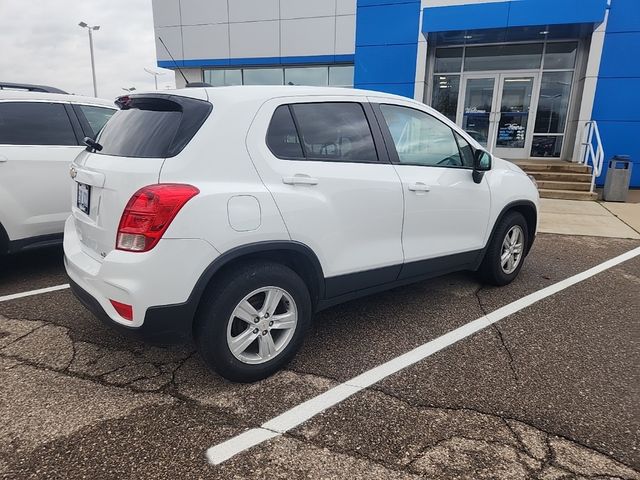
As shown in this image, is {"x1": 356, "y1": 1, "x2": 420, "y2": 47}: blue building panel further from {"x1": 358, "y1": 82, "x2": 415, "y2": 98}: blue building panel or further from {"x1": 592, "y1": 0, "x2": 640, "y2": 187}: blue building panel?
{"x1": 592, "y1": 0, "x2": 640, "y2": 187}: blue building panel

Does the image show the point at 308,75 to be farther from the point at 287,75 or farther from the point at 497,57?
the point at 497,57

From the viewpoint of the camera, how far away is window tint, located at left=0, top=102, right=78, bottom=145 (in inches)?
173

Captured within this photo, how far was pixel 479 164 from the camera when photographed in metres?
3.92

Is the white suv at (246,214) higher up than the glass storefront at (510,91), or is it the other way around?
the glass storefront at (510,91)

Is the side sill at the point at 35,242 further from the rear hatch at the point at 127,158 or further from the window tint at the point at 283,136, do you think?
the window tint at the point at 283,136

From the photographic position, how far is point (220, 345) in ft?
8.52

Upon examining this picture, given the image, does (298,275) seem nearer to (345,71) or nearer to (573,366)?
(573,366)

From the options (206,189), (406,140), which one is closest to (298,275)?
(206,189)

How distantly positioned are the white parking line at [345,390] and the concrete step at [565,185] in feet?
24.6

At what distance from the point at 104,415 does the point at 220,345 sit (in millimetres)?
724

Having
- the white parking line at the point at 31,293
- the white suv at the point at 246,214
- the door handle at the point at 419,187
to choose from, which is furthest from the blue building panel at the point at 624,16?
the white parking line at the point at 31,293

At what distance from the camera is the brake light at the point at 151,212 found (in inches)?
92.5

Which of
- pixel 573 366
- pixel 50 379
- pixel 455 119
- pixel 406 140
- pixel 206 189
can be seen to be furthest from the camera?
pixel 455 119

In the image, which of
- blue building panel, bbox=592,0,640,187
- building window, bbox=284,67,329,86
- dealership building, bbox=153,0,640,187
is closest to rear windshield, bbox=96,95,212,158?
dealership building, bbox=153,0,640,187
